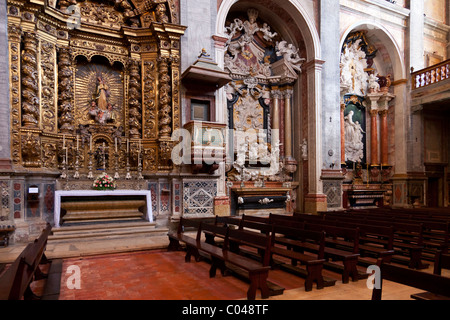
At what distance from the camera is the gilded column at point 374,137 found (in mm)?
13357

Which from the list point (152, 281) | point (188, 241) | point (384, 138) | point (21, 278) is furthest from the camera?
point (384, 138)

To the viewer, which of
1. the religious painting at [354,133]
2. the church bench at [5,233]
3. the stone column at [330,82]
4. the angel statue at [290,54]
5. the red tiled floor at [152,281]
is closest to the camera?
the red tiled floor at [152,281]

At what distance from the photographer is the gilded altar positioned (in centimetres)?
759

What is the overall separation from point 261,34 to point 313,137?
4166mm

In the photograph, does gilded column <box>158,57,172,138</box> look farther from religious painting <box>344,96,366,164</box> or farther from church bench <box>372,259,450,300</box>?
religious painting <box>344,96,366,164</box>

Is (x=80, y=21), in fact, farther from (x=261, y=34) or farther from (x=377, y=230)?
(x=377, y=230)

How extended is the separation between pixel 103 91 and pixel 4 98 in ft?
8.01

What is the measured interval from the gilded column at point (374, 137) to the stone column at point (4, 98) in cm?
1264

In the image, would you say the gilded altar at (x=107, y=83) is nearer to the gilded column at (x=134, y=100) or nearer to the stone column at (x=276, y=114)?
the gilded column at (x=134, y=100)

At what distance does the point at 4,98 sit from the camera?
6.53 m

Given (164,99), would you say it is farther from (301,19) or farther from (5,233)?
(301,19)

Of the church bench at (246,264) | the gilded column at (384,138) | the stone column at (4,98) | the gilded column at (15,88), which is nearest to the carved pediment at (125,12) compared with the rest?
the gilded column at (15,88)

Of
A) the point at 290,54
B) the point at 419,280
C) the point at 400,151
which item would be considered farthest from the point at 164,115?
the point at 400,151
